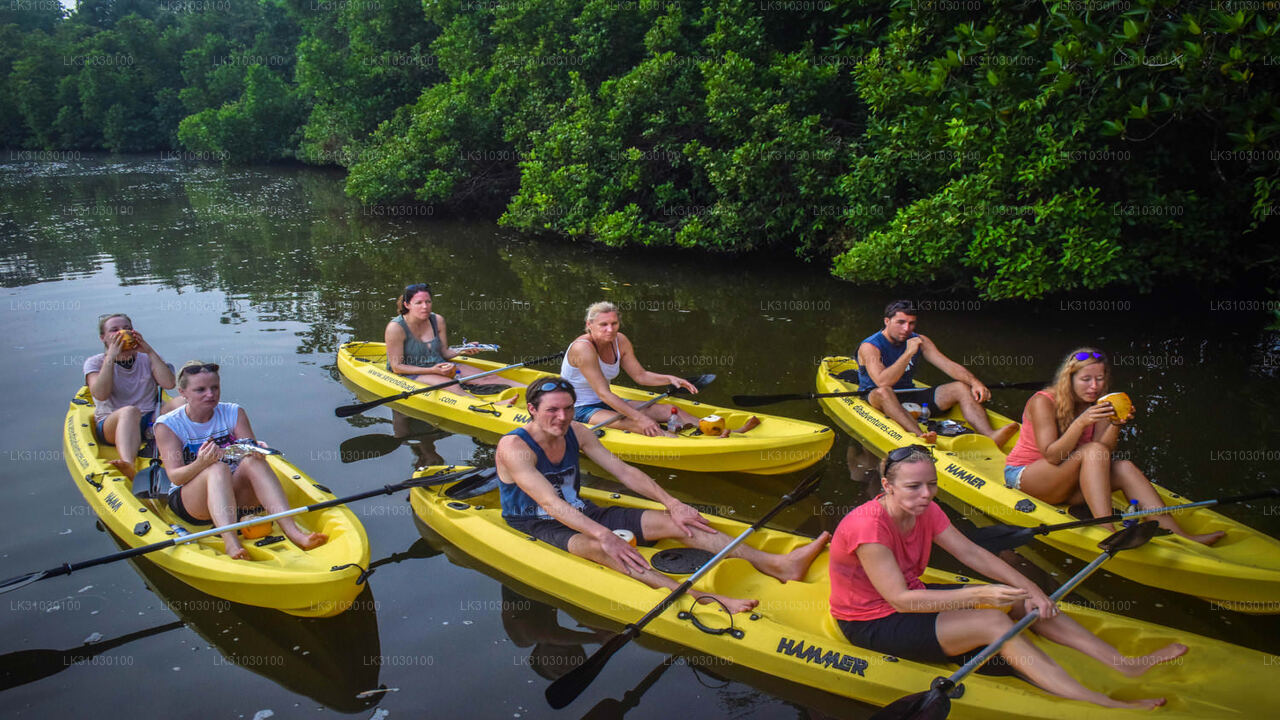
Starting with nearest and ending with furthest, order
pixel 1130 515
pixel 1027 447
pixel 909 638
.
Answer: pixel 909 638 → pixel 1130 515 → pixel 1027 447

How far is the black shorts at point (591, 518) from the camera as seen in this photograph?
481 centimetres

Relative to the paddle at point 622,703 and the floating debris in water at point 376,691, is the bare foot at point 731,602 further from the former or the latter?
the floating debris in water at point 376,691

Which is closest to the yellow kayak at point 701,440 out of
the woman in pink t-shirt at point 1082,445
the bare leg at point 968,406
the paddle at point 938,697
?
the bare leg at point 968,406

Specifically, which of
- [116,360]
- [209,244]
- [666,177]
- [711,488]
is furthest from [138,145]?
[711,488]

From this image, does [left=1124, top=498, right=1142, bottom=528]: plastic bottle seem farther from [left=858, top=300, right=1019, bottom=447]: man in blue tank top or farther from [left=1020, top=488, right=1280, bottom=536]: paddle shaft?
[left=858, top=300, right=1019, bottom=447]: man in blue tank top

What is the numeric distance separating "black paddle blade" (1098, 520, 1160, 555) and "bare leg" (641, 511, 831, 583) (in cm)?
159

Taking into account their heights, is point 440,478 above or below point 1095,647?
above

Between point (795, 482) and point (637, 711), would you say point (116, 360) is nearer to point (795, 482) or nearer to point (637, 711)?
point (637, 711)

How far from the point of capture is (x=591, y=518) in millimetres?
4906

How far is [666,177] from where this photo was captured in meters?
15.1

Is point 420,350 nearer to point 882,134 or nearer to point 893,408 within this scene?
point 893,408

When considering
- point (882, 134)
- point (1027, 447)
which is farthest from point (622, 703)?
point (882, 134)

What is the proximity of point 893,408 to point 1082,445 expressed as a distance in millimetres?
1927

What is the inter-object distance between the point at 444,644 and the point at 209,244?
51.2ft
